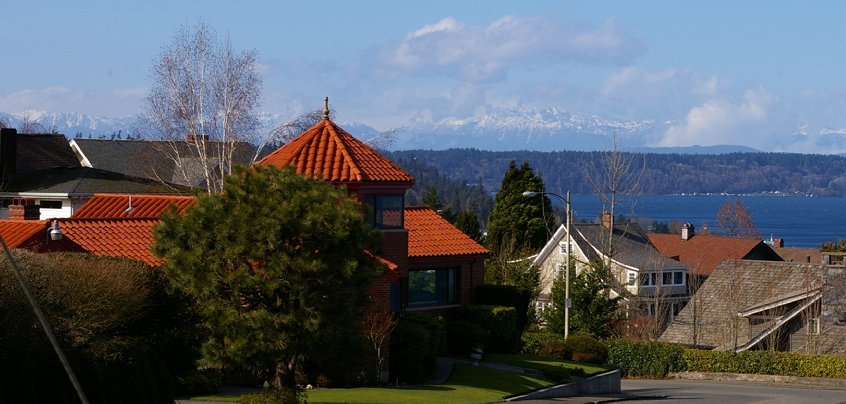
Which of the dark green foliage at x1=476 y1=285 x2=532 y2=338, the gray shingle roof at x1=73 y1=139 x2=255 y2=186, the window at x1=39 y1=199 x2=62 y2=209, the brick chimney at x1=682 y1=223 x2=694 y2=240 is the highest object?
the gray shingle roof at x1=73 y1=139 x2=255 y2=186

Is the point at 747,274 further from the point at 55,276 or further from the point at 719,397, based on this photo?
the point at 55,276

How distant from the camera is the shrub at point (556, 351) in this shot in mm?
46656

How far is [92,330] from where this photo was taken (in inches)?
963

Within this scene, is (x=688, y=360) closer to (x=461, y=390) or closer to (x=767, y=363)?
(x=767, y=363)

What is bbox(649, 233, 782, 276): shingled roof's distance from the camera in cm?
9475

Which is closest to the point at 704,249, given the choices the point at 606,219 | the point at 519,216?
the point at 606,219

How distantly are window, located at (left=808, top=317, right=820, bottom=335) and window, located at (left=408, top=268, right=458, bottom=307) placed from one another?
20774 millimetres

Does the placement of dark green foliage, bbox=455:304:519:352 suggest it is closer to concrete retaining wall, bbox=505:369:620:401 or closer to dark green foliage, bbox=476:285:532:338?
dark green foliage, bbox=476:285:532:338

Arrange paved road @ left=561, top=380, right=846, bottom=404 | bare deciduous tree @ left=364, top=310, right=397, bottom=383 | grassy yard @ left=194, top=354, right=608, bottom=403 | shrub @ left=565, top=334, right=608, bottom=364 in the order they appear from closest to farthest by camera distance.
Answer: grassy yard @ left=194, top=354, right=608, bottom=403 < bare deciduous tree @ left=364, top=310, right=397, bottom=383 < paved road @ left=561, top=380, right=846, bottom=404 < shrub @ left=565, top=334, right=608, bottom=364

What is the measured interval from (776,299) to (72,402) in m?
43.7

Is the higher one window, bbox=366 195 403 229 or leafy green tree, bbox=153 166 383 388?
window, bbox=366 195 403 229

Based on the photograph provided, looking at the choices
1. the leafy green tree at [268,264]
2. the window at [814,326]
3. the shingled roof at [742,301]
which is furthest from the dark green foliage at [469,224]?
the leafy green tree at [268,264]

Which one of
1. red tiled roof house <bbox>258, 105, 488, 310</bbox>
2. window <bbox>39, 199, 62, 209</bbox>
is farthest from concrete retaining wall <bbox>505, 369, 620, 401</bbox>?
window <bbox>39, 199, 62, 209</bbox>

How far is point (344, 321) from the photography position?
27.6 metres
